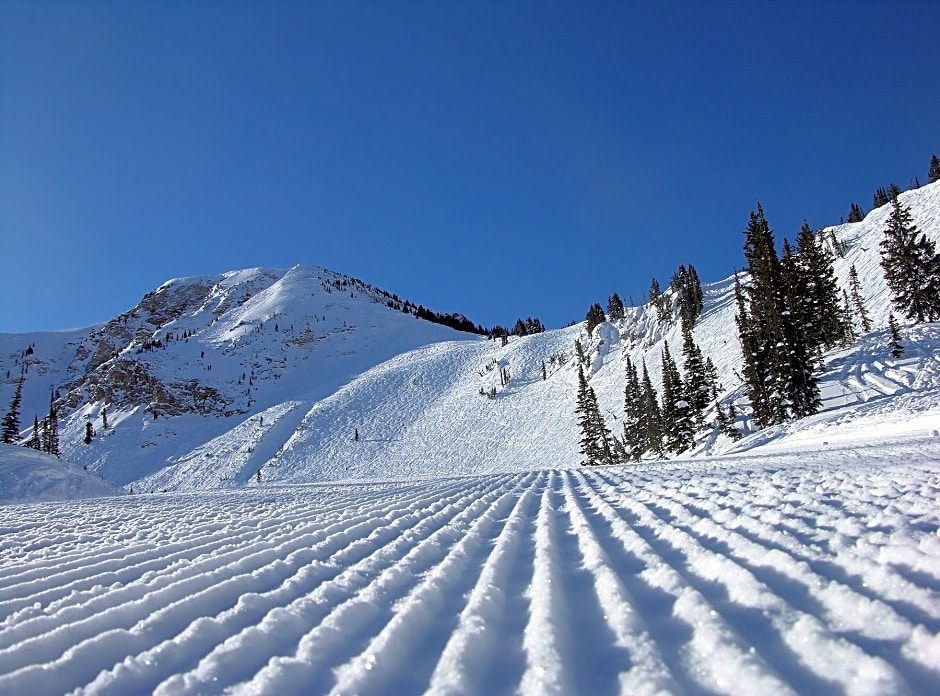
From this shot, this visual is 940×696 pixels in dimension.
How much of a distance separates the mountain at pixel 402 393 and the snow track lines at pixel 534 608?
11307 mm

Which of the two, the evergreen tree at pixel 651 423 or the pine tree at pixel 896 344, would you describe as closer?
the pine tree at pixel 896 344

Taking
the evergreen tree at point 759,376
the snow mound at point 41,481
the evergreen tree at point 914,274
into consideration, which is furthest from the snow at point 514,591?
the evergreen tree at point 914,274

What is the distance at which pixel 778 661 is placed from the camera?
1.74 meters

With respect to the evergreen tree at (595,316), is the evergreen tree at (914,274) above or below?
below

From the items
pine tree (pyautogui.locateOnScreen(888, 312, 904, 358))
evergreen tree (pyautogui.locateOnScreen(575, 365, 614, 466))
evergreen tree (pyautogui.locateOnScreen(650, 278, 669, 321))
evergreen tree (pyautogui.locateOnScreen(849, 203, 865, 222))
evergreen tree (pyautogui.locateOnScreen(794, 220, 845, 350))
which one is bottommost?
evergreen tree (pyautogui.locateOnScreen(575, 365, 614, 466))

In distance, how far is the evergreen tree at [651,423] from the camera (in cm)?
4174

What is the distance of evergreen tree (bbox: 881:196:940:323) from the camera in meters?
37.1

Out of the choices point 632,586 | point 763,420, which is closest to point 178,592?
point 632,586

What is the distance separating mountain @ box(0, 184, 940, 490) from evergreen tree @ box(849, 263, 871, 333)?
0.84 metres

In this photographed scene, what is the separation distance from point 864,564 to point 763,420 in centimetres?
2813

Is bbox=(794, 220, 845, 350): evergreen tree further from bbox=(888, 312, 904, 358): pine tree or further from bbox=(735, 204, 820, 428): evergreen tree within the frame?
bbox=(888, 312, 904, 358): pine tree

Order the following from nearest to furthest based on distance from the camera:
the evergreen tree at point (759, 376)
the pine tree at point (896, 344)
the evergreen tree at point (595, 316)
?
the pine tree at point (896, 344) < the evergreen tree at point (759, 376) < the evergreen tree at point (595, 316)

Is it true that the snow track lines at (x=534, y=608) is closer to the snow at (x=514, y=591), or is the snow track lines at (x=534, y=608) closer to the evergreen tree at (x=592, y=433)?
the snow at (x=514, y=591)

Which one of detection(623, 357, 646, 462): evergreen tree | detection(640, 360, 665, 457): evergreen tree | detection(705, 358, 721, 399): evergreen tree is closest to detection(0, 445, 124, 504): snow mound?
detection(640, 360, 665, 457): evergreen tree
